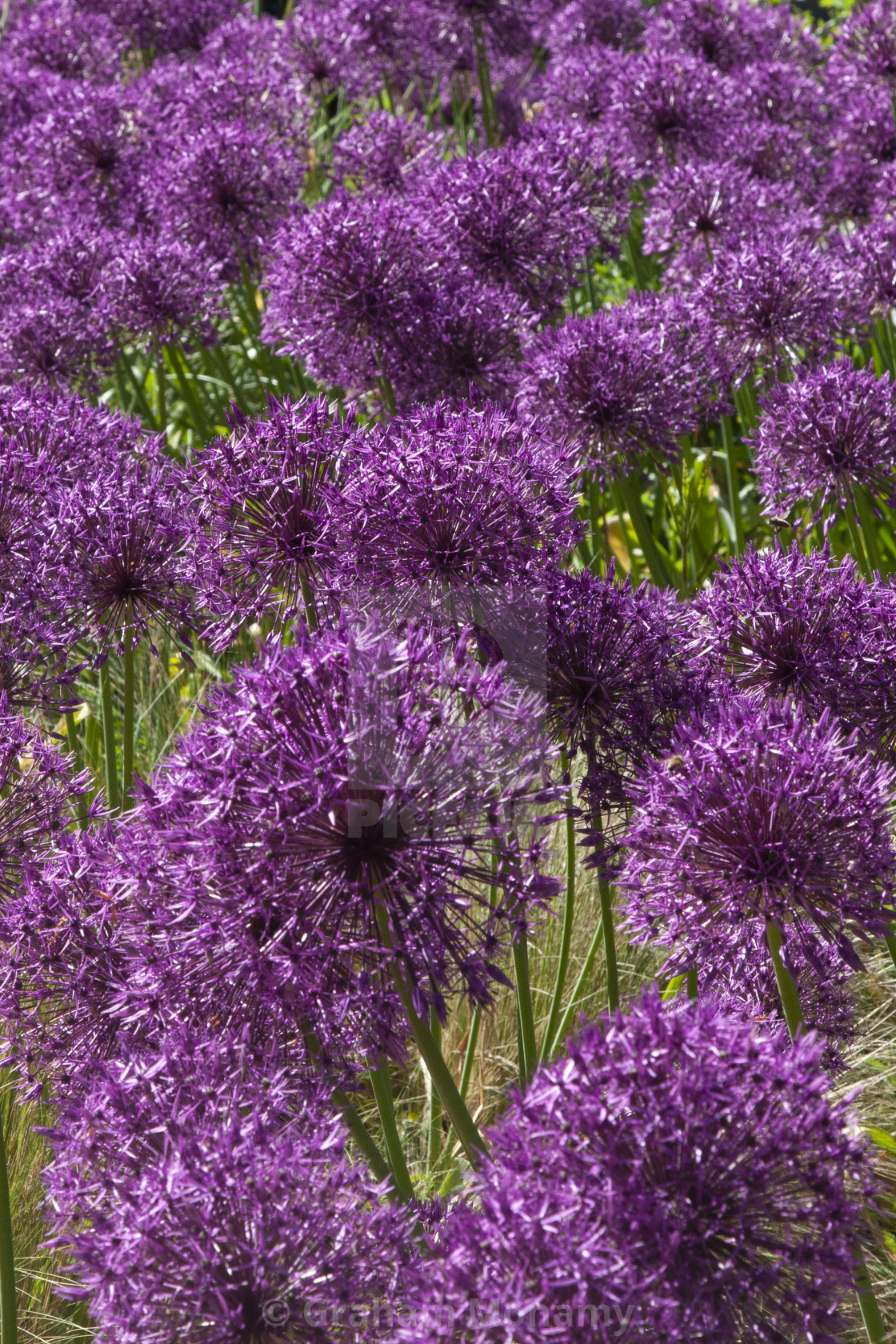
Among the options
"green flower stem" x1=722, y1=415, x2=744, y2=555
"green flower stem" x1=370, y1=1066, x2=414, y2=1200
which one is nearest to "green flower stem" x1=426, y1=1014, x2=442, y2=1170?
"green flower stem" x1=370, y1=1066, x2=414, y2=1200

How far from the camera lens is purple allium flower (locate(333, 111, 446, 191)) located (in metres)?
6.37

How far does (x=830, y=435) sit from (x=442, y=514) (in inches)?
71.3

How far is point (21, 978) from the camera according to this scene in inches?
112

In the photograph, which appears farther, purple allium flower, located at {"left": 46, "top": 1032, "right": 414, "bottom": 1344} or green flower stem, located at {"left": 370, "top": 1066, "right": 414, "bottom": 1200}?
green flower stem, located at {"left": 370, "top": 1066, "right": 414, "bottom": 1200}

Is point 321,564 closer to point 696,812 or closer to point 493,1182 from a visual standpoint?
point 696,812

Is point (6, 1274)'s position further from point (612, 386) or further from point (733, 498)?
point (733, 498)

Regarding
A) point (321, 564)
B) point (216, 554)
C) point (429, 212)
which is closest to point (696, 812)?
point (321, 564)

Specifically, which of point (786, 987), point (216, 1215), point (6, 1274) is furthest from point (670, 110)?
point (216, 1215)

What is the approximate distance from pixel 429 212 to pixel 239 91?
90.6 inches

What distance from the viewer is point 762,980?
3098mm

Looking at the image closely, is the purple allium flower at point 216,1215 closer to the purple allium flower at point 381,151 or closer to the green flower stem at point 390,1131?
the green flower stem at point 390,1131

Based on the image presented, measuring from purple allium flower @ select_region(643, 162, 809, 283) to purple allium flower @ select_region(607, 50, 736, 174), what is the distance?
0.64 m

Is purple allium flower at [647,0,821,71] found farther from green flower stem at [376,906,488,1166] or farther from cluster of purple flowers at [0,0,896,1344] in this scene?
green flower stem at [376,906,488,1166]

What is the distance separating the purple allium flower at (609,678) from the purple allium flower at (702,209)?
10.4 ft
